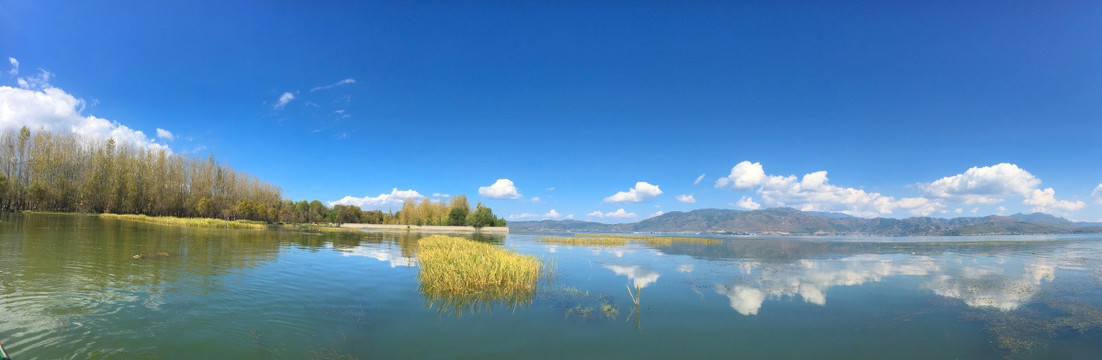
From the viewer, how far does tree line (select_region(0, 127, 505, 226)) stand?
234ft

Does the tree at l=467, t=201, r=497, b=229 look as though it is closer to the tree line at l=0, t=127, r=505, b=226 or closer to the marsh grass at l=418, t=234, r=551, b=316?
the tree line at l=0, t=127, r=505, b=226

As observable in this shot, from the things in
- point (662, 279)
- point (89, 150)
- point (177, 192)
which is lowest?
point (662, 279)

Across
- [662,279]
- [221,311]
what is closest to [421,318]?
[221,311]

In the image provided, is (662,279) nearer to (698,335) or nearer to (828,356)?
(698,335)

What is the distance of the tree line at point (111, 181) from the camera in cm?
7125

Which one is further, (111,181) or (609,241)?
(111,181)

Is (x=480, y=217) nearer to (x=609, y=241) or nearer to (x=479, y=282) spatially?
(x=609, y=241)

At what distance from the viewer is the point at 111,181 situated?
7581cm

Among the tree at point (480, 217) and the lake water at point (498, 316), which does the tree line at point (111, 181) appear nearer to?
the tree at point (480, 217)

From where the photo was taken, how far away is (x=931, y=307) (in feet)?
50.0

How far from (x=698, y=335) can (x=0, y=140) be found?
368 feet

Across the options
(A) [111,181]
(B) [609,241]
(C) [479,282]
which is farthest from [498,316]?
(A) [111,181]

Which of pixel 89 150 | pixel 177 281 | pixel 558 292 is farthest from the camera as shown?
pixel 89 150

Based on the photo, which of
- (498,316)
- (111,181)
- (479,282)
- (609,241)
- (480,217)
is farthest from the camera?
(480,217)
